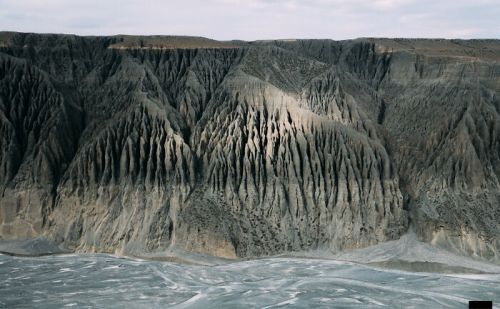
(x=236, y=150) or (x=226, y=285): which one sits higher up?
(x=236, y=150)

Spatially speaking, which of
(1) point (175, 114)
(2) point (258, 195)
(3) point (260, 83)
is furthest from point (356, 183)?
(1) point (175, 114)

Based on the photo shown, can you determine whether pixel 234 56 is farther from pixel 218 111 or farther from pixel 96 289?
pixel 96 289

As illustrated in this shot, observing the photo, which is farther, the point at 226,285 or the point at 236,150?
the point at 236,150

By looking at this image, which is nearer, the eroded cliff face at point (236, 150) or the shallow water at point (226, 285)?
the shallow water at point (226, 285)

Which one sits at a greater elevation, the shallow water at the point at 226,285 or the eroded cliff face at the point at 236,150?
the eroded cliff face at the point at 236,150

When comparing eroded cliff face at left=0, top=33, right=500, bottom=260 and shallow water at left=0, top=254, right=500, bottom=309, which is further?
eroded cliff face at left=0, top=33, right=500, bottom=260
